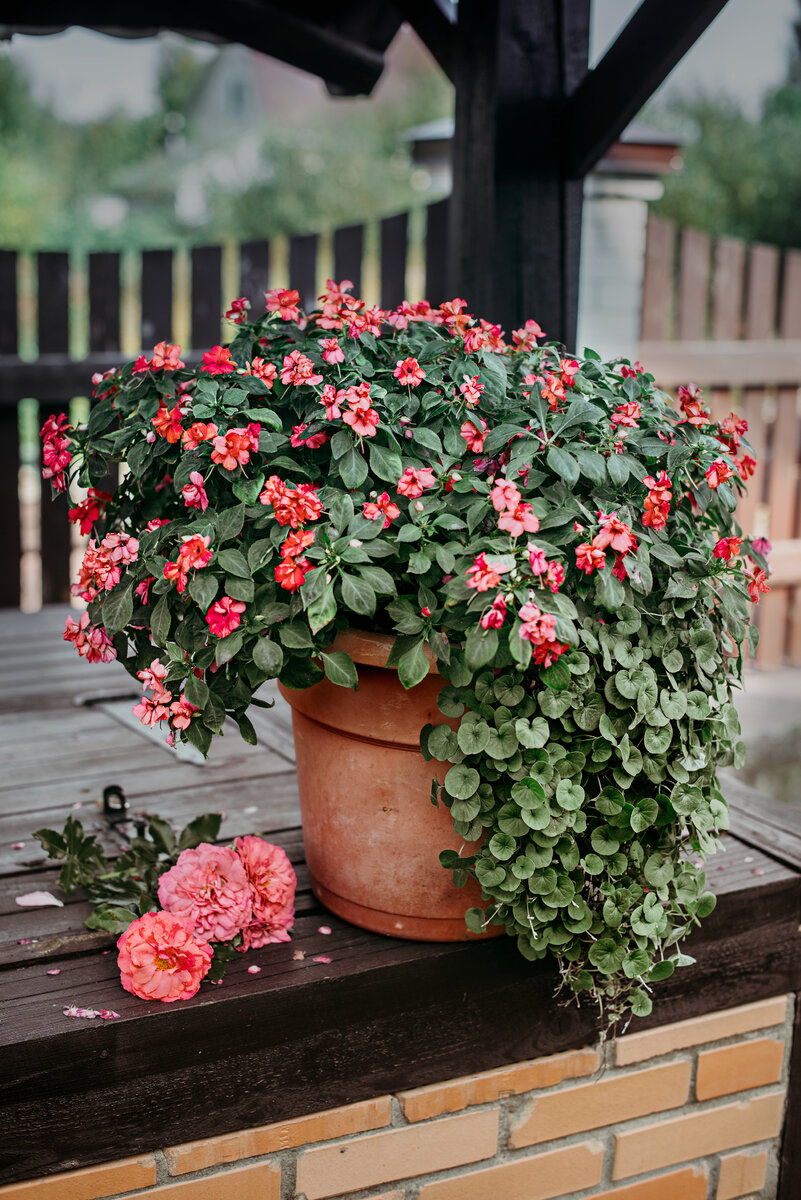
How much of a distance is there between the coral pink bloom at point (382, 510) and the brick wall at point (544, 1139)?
0.69m

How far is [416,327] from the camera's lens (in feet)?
4.16

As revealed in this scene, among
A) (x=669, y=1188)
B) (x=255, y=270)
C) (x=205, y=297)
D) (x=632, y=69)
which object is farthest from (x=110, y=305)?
(x=669, y=1188)

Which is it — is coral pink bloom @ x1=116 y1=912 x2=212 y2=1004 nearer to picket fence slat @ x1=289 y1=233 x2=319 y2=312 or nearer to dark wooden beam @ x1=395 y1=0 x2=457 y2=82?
dark wooden beam @ x1=395 y1=0 x2=457 y2=82

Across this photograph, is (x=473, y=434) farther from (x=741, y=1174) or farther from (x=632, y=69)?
(x=741, y=1174)

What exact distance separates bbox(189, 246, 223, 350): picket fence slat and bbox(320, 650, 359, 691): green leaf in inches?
110

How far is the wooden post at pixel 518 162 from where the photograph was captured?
1731mm

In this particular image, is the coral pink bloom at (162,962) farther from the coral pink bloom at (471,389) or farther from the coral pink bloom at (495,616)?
the coral pink bloom at (471,389)

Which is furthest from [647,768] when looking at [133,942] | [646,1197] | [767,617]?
[767,617]

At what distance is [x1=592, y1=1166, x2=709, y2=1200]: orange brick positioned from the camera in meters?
1.37

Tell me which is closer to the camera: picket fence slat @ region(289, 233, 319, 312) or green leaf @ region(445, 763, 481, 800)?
green leaf @ region(445, 763, 481, 800)

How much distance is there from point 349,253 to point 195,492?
271 cm

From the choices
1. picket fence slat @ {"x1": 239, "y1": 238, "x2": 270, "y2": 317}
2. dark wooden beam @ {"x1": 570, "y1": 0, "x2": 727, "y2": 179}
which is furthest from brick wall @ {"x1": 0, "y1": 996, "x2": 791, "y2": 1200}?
picket fence slat @ {"x1": 239, "y1": 238, "x2": 270, "y2": 317}

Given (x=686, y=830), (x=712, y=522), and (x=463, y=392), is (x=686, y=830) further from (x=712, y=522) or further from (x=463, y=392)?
(x=463, y=392)

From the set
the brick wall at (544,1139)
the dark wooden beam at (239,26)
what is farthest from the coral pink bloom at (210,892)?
the dark wooden beam at (239,26)
